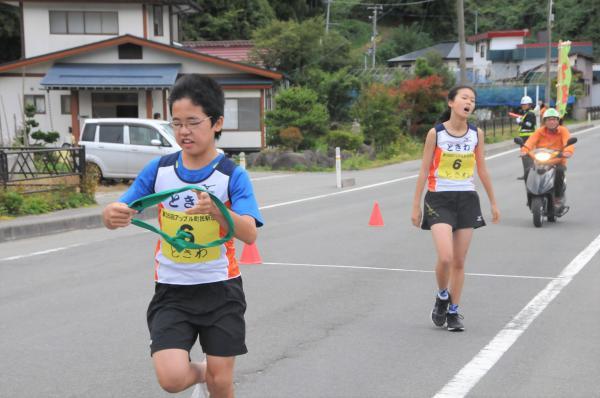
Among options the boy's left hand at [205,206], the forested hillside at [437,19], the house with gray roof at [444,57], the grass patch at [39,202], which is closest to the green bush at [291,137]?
the grass patch at [39,202]

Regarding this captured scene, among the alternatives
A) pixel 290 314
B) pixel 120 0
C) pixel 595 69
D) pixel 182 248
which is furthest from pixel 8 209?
pixel 595 69


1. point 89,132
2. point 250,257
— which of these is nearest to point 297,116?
point 89,132

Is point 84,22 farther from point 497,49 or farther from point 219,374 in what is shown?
point 497,49

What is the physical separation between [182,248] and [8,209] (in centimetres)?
1157

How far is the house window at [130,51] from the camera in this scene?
118 ft

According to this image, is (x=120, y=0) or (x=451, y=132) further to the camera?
(x=120, y=0)

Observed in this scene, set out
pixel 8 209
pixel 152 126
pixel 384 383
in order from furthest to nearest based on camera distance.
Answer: pixel 152 126 < pixel 8 209 < pixel 384 383

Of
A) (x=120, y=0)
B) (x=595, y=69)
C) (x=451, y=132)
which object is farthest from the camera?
(x=595, y=69)

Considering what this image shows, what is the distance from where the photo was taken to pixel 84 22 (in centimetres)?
3706

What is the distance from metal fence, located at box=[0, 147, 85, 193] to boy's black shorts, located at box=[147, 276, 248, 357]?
469 inches

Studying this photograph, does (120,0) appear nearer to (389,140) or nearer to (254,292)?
(389,140)

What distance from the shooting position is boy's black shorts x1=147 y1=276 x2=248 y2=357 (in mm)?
3922

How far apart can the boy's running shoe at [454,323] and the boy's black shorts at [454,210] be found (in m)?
0.68

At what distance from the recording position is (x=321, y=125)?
30297mm
